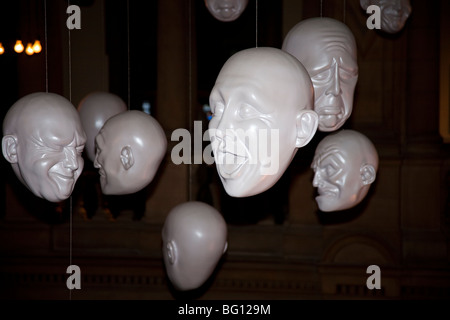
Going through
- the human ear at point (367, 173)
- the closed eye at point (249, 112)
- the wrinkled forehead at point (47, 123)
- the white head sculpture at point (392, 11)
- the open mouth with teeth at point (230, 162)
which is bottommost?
the open mouth with teeth at point (230, 162)

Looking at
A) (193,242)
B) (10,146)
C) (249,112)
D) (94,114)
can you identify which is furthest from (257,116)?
(94,114)

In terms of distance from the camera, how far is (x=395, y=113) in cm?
604

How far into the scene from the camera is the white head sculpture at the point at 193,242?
3971mm

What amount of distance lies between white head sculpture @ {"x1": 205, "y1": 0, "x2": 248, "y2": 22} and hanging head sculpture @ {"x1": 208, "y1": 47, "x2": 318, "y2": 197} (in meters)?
2.21

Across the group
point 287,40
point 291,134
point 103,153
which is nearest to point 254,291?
point 103,153

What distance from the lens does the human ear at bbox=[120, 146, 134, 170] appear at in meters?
4.02

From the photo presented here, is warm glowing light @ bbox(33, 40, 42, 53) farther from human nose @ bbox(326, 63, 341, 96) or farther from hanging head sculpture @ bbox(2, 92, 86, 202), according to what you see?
human nose @ bbox(326, 63, 341, 96)

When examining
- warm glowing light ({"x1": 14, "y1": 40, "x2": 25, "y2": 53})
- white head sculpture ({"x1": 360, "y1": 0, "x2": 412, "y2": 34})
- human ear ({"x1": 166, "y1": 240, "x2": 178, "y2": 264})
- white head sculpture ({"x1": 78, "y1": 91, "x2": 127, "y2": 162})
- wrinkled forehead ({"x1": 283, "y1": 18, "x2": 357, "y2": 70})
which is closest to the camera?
wrinkled forehead ({"x1": 283, "y1": 18, "x2": 357, "y2": 70})

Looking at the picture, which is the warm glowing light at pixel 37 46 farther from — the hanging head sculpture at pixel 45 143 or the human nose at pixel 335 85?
the human nose at pixel 335 85

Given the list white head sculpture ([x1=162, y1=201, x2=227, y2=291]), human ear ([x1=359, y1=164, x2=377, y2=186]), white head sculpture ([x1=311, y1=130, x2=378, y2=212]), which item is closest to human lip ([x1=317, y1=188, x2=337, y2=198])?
white head sculpture ([x1=311, y1=130, x2=378, y2=212])

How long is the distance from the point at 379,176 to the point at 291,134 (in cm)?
358

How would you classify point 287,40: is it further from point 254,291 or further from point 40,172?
point 254,291

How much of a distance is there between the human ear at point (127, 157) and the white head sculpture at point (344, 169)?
131 centimetres

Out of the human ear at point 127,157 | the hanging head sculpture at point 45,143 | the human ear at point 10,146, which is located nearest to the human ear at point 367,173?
the human ear at point 127,157
